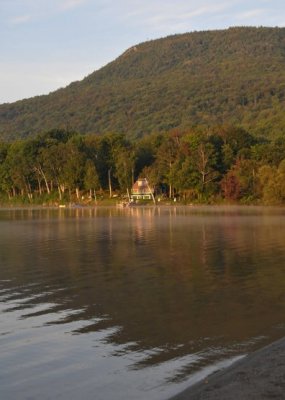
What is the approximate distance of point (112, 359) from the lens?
13.3 metres

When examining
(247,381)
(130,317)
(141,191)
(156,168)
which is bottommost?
(130,317)

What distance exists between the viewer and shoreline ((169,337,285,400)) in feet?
32.1

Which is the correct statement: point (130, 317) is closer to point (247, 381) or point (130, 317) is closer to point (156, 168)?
point (247, 381)

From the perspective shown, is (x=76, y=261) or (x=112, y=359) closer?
(x=112, y=359)

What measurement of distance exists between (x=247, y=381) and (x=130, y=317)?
7126 mm

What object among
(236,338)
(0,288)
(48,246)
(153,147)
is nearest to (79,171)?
(153,147)

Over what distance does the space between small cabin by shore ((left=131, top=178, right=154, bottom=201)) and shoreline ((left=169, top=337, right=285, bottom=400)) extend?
394ft

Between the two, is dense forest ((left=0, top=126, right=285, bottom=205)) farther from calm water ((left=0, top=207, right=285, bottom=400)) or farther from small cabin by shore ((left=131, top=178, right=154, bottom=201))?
calm water ((left=0, top=207, right=285, bottom=400))

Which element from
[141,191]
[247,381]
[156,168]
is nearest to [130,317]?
[247,381]

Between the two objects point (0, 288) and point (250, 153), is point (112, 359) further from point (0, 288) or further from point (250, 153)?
point (250, 153)

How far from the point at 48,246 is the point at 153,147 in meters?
101

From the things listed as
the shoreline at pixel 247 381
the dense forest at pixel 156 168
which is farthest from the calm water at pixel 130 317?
the dense forest at pixel 156 168

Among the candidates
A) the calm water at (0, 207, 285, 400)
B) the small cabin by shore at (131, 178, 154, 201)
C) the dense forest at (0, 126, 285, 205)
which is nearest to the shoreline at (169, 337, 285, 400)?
the calm water at (0, 207, 285, 400)

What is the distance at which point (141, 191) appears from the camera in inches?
5246
